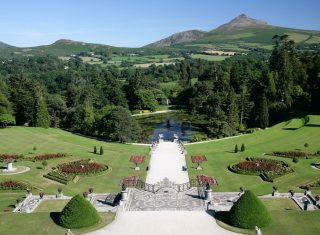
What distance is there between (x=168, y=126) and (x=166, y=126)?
694mm

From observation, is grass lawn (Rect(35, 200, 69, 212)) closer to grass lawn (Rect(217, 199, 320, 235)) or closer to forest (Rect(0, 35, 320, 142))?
grass lawn (Rect(217, 199, 320, 235))

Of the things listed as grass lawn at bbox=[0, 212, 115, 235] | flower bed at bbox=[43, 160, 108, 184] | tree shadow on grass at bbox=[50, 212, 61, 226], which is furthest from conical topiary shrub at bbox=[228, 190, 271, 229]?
flower bed at bbox=[43, 160, 108, 184]

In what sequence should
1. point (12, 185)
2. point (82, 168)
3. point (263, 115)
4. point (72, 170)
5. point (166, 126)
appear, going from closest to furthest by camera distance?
point (12, 185), point (72, 170), point (82, 168), point (263, 115), point (166, 126)

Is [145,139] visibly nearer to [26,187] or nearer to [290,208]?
[26,187]

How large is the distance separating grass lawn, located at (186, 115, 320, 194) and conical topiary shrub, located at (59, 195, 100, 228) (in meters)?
18.4

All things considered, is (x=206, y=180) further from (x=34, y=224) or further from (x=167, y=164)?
(x=34, y=224)

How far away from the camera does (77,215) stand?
112ft

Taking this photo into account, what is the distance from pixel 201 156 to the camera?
207ft

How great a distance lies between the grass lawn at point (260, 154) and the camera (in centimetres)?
4912

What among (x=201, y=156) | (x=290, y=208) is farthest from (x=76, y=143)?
(x=290, y=208)

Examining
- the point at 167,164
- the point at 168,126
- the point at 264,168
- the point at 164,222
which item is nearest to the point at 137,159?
the point at 167,164

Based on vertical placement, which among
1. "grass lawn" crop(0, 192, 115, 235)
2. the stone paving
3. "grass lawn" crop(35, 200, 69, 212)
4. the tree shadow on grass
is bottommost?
"grass lawn" crop(35, 200, 69, 212)

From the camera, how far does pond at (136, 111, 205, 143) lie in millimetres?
101775

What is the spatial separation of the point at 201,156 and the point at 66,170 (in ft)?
69.4
